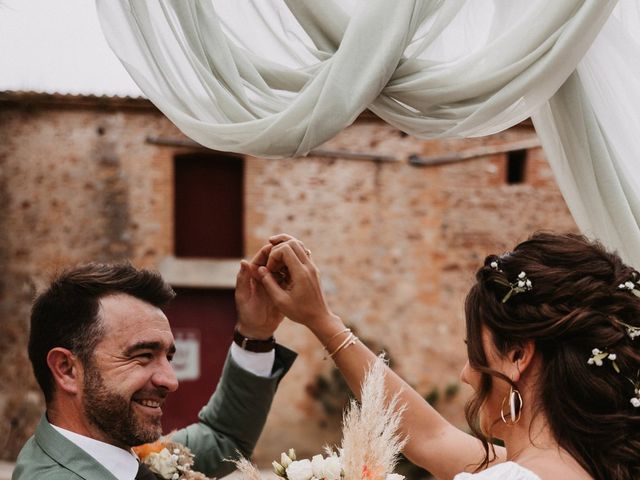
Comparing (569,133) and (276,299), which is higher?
(569,133)

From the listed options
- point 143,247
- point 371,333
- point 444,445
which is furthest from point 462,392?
point 444,445

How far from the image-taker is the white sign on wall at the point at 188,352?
35.6 feet

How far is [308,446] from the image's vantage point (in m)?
10.2

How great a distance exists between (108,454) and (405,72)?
4.14 ft

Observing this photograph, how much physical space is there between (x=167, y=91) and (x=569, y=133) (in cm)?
109

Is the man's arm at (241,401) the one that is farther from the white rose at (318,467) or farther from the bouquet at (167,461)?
the white rose at (318,467)

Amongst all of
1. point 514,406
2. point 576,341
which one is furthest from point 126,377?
point 576,341

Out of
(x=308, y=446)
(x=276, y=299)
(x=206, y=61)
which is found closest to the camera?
(x=206, y=61)

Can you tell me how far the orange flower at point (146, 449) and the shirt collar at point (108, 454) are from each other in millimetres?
114

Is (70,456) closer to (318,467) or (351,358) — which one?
(318,467)

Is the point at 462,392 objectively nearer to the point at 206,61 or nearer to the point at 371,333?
the point at 371,333

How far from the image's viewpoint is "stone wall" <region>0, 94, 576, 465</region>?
10.5 meters

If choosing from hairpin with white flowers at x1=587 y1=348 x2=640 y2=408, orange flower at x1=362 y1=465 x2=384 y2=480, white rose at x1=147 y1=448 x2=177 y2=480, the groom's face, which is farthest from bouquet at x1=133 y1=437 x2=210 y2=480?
hairpin with white flowers at x1=587 y1=348 x2=640 y2=408

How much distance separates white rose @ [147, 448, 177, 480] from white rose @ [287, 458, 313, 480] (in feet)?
1.42
